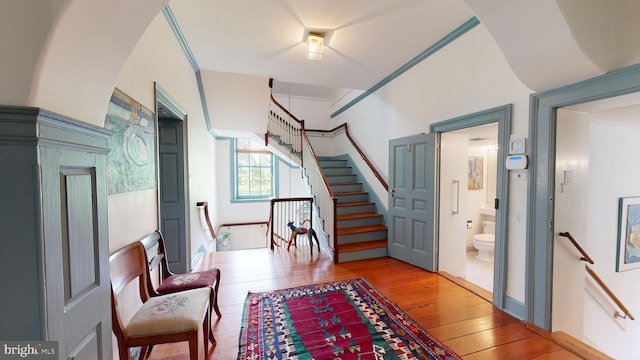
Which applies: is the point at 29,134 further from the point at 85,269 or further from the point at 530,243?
the point at 530,243

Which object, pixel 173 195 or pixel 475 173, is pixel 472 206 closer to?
pixel 475 173

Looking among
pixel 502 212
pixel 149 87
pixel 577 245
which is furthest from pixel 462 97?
pixel 149 87

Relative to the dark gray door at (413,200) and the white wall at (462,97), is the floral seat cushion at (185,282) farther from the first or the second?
the white wall at (462,97)

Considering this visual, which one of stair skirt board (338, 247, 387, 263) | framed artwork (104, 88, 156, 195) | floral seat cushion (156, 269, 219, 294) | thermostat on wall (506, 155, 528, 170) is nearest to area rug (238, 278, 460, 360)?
floral seat cushion (156, 269, 219, 294)

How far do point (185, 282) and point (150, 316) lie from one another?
0.59 metres

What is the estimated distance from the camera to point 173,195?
9.84 feet

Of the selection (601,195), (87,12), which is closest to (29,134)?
(87,12)

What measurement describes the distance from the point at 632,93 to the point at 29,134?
3253mm

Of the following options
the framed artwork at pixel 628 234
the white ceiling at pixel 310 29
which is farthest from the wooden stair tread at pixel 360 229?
the framed artwork at pixel 628 234

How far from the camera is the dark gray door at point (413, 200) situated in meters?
3.31

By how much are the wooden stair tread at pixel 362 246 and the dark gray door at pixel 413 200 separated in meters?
0.18

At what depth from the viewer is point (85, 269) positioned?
1022mm

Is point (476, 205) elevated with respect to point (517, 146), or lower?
lower

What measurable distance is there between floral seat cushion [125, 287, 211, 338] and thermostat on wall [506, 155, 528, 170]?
2.98m
